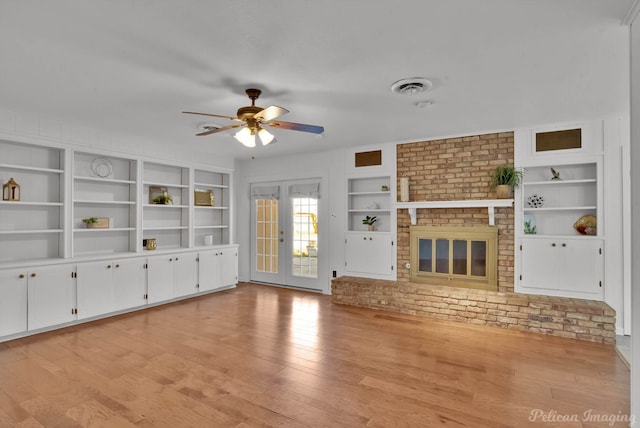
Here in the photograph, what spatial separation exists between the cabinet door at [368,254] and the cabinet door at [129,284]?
10.7ft

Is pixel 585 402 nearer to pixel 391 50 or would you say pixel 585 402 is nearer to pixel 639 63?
pixel 639 63

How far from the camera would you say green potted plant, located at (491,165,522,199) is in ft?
15.0

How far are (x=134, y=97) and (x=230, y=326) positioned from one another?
284cm

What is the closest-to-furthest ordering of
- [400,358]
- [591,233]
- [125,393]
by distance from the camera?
[125,393] < [400,358] < [591,233]

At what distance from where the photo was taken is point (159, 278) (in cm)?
537

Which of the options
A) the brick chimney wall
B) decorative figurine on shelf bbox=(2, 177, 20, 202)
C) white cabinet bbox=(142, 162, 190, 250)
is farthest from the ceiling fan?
white cabinet bbox=(142, 162, 190, 250)

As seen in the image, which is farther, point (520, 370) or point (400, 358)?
point (400, 358)

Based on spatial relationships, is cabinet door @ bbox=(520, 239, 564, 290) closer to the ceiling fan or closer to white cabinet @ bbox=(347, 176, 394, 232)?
white cabinet @ bbox=(347, 176, 394, 232)

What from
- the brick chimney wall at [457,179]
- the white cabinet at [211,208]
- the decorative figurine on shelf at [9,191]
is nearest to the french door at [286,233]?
the white cabinet at [211,208]

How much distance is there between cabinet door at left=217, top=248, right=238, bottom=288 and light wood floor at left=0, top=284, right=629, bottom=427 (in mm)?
1893

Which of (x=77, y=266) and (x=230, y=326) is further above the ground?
(x=77, y=266)

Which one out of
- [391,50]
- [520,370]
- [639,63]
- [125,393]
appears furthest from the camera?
[520,370]

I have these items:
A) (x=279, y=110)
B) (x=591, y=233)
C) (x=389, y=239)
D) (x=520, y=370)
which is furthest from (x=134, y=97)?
(x=591, y=233)

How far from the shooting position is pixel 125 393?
8.83ft
